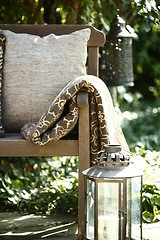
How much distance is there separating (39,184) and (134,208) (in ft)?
5.01

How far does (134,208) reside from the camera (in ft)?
8.88

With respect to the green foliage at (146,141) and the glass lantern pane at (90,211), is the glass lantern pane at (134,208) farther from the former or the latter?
the green foliage at (146,141)

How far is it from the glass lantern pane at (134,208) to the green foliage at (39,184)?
88 cm

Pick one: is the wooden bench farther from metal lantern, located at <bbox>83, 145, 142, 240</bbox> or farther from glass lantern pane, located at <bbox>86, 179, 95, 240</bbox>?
metal lantern, located at <bbox>83, 145, 142, 240</bbox>

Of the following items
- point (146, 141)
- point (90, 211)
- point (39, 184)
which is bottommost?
point (146, 141)

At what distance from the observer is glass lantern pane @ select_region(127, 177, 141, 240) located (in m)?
2.67

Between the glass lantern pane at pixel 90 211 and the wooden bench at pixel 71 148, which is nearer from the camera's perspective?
the glass lantern pane at pixel 90 211

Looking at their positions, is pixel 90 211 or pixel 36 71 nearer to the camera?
pixel 90 211

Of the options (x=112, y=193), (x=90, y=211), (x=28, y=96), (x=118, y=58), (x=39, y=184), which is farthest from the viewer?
(x=118, y=58)

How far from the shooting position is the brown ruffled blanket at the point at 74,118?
9.64ft

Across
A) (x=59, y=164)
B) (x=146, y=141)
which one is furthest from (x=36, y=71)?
(x=146, y=141)

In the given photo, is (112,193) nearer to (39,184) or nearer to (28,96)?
(28,96)

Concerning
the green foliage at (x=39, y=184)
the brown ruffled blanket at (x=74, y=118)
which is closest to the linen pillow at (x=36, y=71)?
the brown ruffled blanket at (x=74, y=118)

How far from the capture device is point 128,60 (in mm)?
4312
